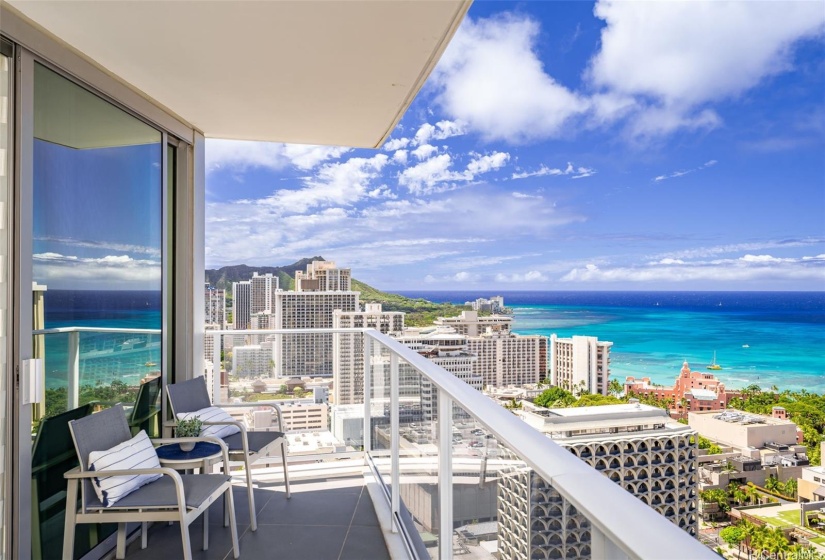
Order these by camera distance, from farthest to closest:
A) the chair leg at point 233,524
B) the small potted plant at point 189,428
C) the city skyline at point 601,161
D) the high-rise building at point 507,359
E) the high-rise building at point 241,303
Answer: the city skyline at point 601,161 → the high-rise building at point 507,359 → the high-rise building at point 241,303 → the small potted plant at point 189,428 → the chair leg at point 233,524

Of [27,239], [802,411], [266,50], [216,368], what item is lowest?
[802,411]

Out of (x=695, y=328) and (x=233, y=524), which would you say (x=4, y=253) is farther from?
(x=695, y=328)

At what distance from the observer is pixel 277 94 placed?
2.94 metres

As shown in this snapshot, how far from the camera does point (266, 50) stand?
2365 millimetres

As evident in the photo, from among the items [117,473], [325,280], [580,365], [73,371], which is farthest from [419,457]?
[580,365]

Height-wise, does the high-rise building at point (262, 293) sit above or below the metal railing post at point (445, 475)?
above

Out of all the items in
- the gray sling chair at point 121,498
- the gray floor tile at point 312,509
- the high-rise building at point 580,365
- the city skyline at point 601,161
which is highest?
the city skyline at point 601,161

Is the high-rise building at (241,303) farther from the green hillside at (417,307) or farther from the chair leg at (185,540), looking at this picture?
the green hillside at (417,307)

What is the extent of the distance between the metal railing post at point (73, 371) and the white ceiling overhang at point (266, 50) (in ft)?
4.26

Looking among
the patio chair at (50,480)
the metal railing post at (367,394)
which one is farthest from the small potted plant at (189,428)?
the metal railing post at (367,394)

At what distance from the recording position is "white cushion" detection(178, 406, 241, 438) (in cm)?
326

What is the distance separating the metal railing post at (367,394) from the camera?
4070 millimetres

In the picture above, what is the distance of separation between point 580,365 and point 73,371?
1260 cm

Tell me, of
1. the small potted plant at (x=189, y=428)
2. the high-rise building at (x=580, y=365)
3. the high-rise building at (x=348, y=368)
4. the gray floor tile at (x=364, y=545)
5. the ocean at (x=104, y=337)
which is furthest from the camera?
the high-rise building at (x=580, y=365)
